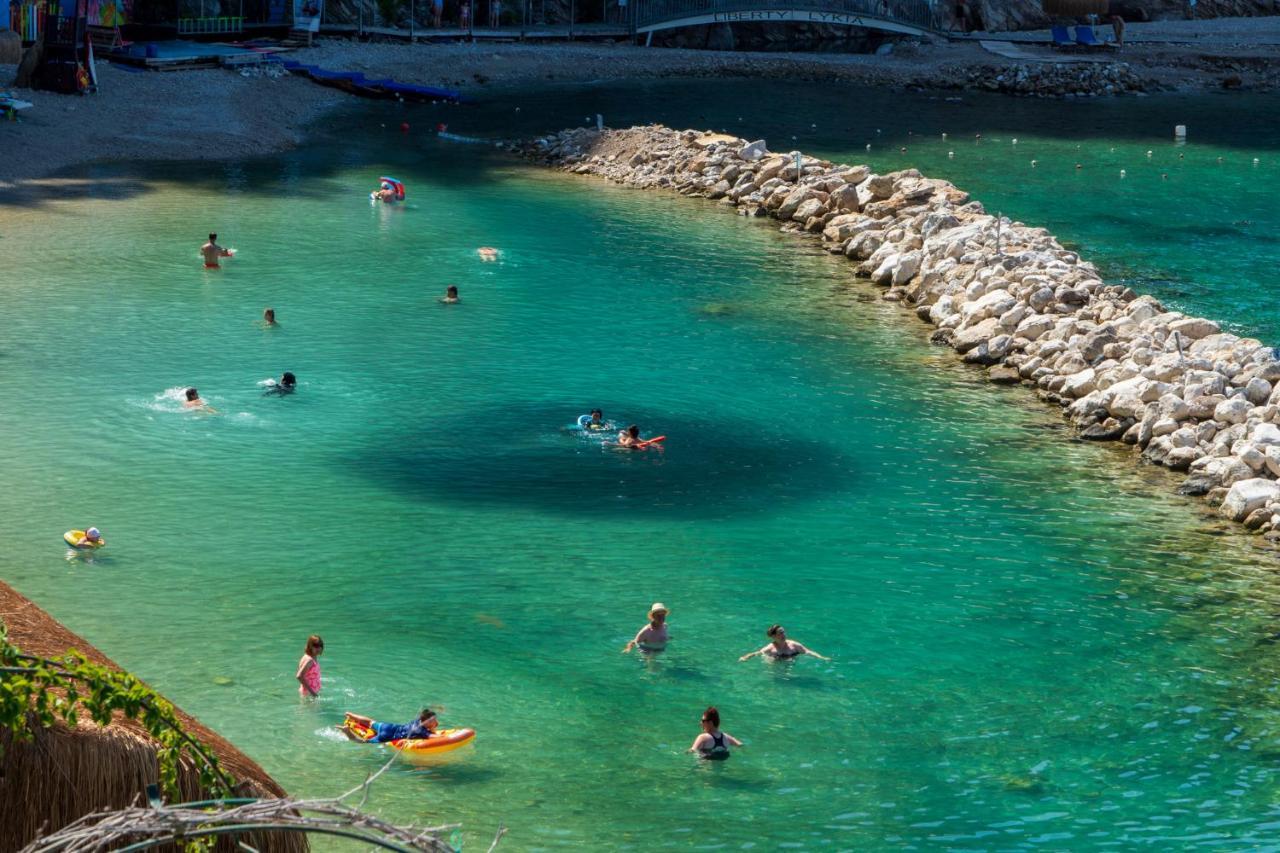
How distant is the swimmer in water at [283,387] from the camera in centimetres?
3303

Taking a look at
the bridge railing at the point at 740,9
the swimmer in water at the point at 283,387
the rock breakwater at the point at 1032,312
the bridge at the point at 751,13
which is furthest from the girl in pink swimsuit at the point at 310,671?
the bridge railing at the point at 740,9

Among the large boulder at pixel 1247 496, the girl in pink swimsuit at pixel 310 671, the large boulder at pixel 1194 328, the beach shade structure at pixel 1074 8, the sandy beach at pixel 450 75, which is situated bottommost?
the girl in pink swimsuit at pixel 310 671

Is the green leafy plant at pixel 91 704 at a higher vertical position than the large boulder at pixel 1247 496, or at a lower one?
higher

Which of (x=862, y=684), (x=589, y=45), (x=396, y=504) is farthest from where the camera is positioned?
(x=589, y=45)

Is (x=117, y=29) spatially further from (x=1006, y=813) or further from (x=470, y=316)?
(x=1006, y=813)

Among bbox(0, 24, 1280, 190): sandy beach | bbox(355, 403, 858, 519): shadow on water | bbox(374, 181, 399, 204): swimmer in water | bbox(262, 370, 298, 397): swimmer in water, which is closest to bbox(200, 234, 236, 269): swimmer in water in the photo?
bbox(374, 181, 399, 204): swimmer in water

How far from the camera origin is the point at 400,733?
19438mm

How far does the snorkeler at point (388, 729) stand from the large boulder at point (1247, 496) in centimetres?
1565

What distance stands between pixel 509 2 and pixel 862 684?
7509cm

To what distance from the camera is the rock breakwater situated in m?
31.0

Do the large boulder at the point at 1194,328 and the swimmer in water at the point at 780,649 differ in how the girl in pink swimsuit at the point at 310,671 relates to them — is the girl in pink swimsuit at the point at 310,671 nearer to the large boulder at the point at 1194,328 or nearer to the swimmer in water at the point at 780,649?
the swimmer in water at the point at 780,649

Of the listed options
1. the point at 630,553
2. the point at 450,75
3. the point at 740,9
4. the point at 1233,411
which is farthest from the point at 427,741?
the point at 740,9

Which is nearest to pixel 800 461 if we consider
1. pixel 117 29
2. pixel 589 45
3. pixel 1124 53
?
pixel 117 29

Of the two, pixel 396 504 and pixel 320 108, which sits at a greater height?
pixel 320 108
